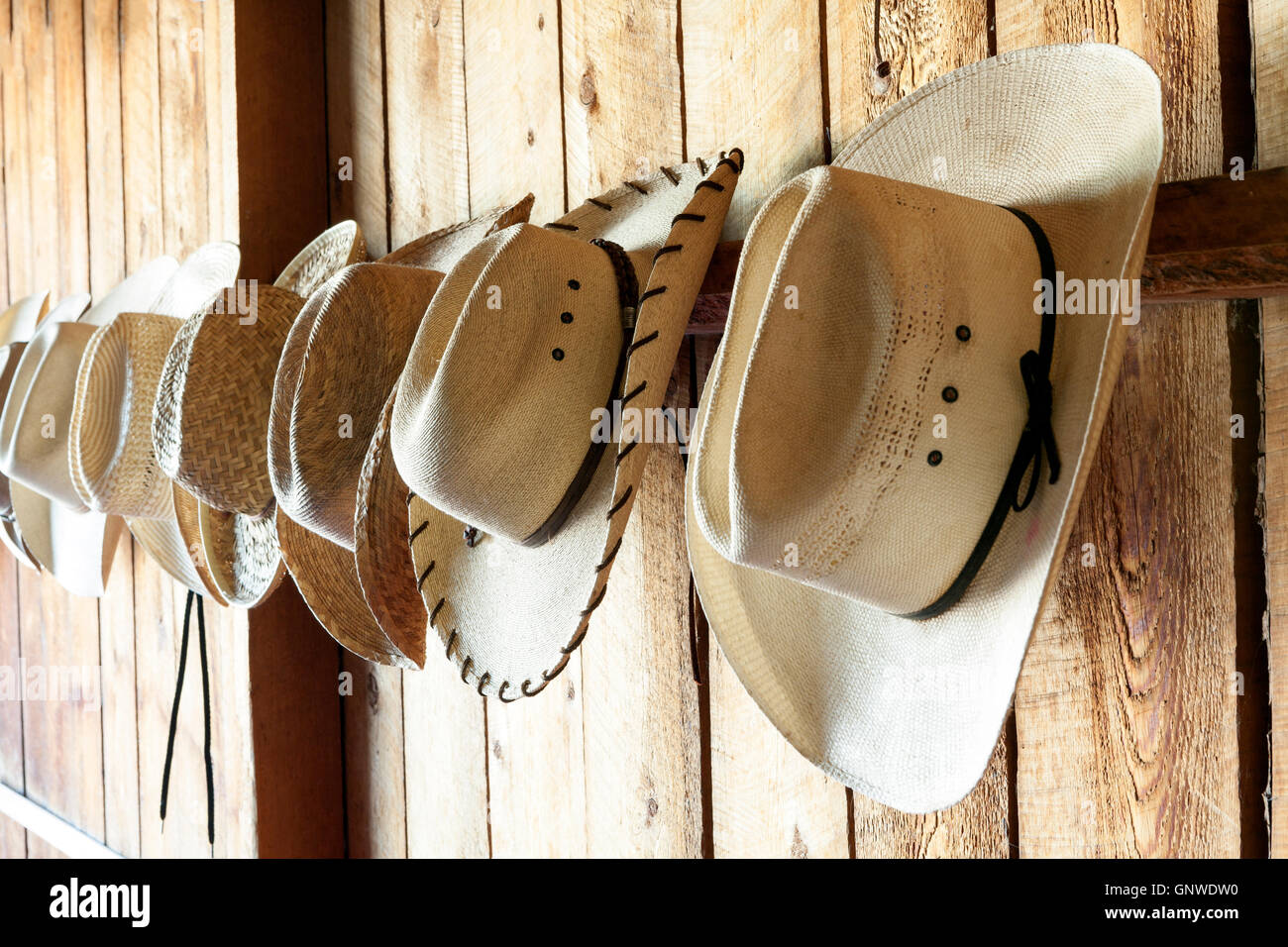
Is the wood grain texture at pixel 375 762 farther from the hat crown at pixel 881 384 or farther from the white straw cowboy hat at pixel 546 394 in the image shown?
the hat crown at pixel 881 384

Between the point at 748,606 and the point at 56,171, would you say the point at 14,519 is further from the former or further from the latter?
the point at 748,606

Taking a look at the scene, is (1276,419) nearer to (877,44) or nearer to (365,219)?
(877,44)

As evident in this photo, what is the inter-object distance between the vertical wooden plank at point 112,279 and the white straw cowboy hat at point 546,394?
1468mm

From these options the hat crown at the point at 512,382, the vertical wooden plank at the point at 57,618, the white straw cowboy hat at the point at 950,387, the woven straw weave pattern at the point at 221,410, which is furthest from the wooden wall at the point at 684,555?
the vertical wooden plank at the point at 57,618

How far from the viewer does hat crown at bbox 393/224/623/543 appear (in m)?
0.81

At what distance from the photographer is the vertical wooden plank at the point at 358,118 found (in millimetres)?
1549

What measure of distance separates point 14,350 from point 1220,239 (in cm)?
209

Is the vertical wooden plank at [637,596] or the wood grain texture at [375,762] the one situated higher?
the vertical wooden plank at [637,596]

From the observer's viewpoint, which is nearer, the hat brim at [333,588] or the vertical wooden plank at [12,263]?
the hat brim at [333,588]

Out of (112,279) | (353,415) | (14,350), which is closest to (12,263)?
(112,279)

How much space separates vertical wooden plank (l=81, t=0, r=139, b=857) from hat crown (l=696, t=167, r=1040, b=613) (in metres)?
1.81

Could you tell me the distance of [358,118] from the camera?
5.27 ft

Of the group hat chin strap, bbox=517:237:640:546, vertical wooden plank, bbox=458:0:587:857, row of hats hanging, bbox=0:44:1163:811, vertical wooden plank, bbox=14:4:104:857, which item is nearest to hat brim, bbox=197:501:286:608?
row of hats hanging, bbox=0:44:1163:811
